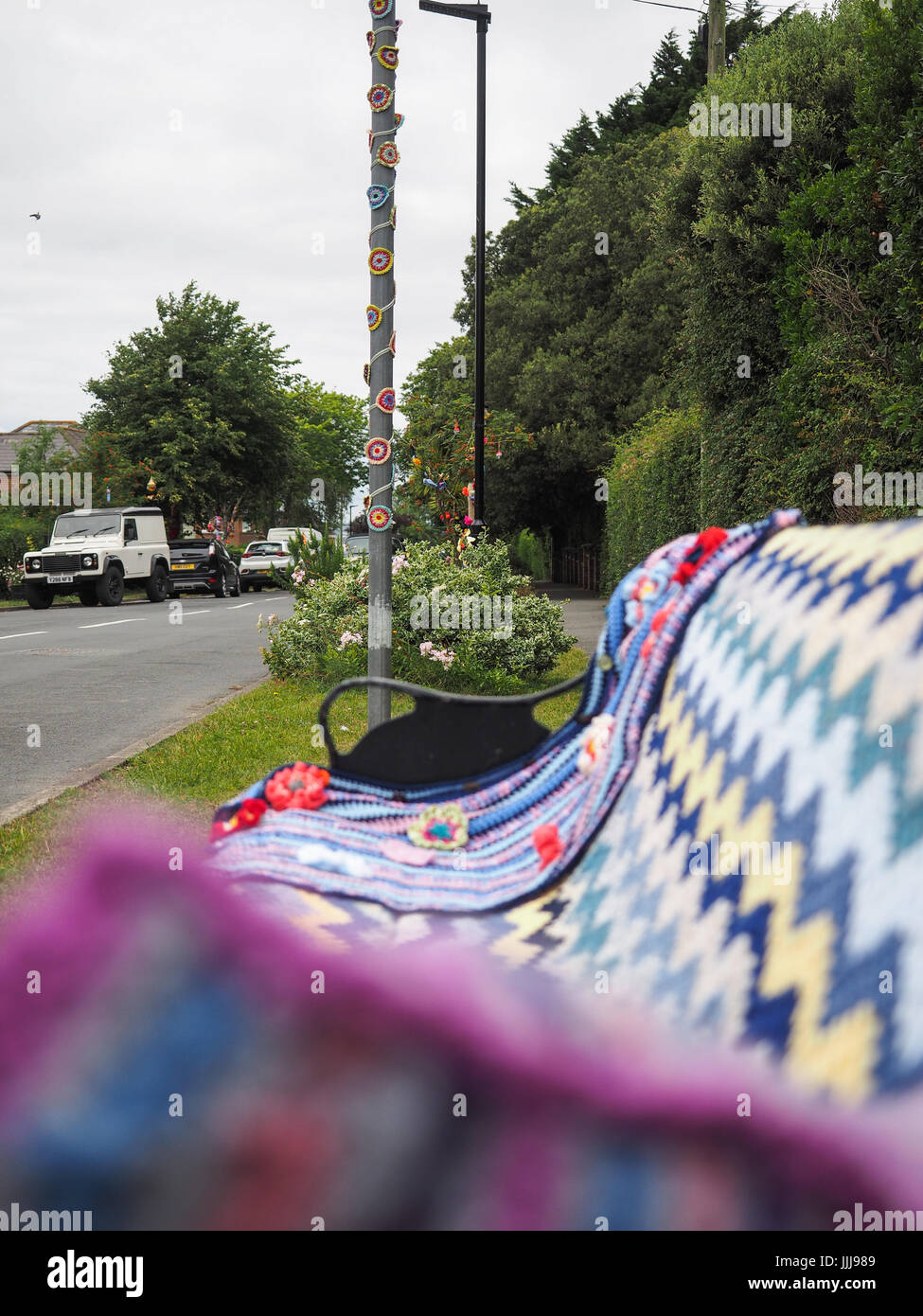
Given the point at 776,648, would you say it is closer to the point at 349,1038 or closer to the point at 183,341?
the point at 349,1038

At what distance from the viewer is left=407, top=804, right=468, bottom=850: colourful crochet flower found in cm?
247

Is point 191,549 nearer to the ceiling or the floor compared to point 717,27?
nearer to the floor

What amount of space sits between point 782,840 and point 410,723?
1.34 metres

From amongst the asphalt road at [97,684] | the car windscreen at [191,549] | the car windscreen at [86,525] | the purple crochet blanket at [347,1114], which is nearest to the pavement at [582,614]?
the asphalt road at [97,684]

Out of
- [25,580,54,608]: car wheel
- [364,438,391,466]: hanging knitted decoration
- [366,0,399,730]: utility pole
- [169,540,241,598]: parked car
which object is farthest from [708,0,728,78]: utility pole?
[169,540,241,598]: parked car

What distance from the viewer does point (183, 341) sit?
41156 millimetres

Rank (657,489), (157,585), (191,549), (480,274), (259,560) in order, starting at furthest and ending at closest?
(259,560) → (191,549) → (157,585) → (657,489) → (480,274)

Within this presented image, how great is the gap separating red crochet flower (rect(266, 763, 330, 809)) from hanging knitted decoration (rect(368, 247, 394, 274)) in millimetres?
3189

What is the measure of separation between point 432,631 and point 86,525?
60.4ft

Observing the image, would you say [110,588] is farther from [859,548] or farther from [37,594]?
[859,548]

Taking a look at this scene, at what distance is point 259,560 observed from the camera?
35938 mm

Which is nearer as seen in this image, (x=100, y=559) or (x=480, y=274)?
(x=480, y=274)

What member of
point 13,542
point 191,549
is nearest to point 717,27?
point 191,549

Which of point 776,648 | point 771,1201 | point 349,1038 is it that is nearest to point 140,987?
point 349,1038
